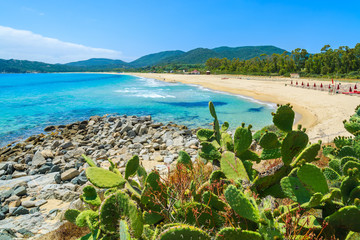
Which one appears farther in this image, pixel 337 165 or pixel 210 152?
pixel 210 152

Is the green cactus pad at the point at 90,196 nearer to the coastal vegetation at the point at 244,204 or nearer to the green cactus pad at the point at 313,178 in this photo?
the coastal vegetation at the point at 244,204

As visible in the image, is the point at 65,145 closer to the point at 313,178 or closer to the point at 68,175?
the point at 68,175

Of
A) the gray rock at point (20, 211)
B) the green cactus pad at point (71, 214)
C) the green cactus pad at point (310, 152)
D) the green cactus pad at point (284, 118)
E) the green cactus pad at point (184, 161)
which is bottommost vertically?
the gray rock at point (20, 211)

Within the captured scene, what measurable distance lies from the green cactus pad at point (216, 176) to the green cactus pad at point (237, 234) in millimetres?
1066

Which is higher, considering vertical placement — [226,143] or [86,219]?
[226,143]

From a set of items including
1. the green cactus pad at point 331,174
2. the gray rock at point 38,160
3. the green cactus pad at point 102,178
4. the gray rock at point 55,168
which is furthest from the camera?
the gray rock at point 38,160

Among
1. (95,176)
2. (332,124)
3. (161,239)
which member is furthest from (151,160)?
(332,124)

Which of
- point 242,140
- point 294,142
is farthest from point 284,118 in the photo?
point 242,140

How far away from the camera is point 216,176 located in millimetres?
2592

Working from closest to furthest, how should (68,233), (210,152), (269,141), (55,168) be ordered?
(269,141)
(210,152)
(68,233)
(55,168)

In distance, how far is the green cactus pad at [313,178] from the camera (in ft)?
6.04

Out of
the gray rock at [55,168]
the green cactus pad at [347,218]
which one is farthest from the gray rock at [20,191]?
the green cactus pad at [347,218]

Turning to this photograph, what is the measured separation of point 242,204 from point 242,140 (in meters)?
Result: 1.27

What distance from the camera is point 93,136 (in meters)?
13.5
